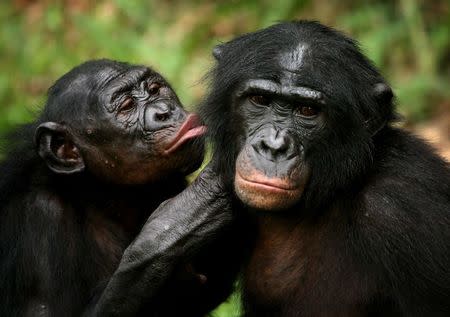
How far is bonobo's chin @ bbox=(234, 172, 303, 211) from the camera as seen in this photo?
18.3ft

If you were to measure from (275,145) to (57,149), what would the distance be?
193 cm

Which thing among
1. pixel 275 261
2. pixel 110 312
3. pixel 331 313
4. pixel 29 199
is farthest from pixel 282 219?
pixel 29 199

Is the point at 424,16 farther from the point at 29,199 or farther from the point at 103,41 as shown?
the point at 29,199

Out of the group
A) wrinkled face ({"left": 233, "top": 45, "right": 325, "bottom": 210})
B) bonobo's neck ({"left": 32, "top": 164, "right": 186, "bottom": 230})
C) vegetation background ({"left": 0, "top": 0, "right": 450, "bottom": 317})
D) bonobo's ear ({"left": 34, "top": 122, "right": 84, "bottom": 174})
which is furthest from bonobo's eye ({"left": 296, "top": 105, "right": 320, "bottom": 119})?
vegetation background ({"left": 0, "top": 0, "right": 450, "bottom": 317})

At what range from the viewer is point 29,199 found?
6.66 m

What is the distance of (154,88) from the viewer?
713 cm

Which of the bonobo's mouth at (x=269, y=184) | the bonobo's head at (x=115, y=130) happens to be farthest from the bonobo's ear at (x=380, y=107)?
the bonobo's head at (x=115, y=130)

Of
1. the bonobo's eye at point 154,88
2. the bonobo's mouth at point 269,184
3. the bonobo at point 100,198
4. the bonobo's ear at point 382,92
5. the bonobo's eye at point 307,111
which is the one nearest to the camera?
the bonobo's mouth at point 269,184

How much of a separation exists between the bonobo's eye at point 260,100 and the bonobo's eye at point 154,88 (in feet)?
4.31

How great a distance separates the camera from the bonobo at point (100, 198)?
6.20 metres

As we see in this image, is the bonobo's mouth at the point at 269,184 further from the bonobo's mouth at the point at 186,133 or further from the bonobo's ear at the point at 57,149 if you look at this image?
the bonobo's ear at the point at 57,149

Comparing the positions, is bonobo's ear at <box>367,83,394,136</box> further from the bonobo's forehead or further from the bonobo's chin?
the bonobo's chin

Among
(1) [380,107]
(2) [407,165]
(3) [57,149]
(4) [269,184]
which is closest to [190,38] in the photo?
(3) [57,149]

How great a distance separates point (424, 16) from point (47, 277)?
7142 mm
